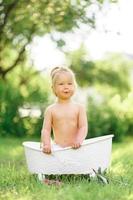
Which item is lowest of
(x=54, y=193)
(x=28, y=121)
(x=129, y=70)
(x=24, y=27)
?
(x=129, y=70)

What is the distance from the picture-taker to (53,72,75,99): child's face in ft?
17.4

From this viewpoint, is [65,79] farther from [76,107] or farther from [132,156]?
[132,156]

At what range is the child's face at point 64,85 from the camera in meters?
5.30

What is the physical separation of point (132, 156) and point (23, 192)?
11.6 ft

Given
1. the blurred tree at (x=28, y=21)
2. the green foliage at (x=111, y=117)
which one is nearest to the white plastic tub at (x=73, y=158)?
the blurred tree at (x=28, y=21)

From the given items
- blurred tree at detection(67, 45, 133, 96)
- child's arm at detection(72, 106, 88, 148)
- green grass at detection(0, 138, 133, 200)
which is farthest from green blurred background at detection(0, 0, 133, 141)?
green grass at detection(0, 138, 133, 200)

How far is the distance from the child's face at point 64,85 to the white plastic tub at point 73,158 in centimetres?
45

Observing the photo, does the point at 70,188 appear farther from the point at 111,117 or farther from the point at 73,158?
the point at 111,117

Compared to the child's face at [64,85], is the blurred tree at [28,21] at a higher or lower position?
lower

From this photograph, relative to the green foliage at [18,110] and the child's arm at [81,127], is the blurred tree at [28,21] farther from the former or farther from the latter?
the child's arm at [81,127]

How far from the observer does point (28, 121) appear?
11156 mm

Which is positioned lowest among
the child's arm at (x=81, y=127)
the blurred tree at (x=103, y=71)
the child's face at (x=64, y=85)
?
the blurred tree at (x=103, y=71)

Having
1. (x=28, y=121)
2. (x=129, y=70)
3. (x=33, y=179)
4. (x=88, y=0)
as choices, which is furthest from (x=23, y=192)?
(x=129, y=70)

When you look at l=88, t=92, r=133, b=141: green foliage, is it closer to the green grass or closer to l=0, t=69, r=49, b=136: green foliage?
l=0, t=69, r=49, b=136: green foliage
